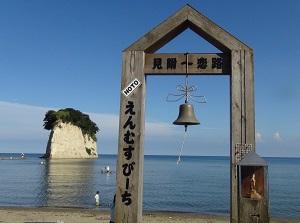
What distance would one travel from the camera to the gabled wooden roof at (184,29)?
6031mm

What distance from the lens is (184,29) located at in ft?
21.4

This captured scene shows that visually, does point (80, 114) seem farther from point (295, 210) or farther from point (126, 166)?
point (126, 166)

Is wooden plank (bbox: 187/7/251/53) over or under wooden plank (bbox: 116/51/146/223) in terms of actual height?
over

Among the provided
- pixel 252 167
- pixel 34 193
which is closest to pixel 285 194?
pixel 34 193

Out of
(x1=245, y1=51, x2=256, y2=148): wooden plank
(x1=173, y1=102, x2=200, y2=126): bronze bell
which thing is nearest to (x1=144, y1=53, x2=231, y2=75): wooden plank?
(x1=245, y1=51, x2=256, y2=148): wooden plank

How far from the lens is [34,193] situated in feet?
104

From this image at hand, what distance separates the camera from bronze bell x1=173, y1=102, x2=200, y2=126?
6527 millimetres

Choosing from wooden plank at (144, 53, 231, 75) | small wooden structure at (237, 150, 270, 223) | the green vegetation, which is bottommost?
small wooden structure at (237, 150, 270, 223)

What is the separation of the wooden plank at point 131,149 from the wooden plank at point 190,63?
0.76 feet

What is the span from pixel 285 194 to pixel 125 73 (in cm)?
3308

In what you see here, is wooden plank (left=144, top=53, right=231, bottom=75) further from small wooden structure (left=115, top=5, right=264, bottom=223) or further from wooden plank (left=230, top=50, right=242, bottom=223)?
wooden plank (left=230, top=50, right=242, bottom=223)

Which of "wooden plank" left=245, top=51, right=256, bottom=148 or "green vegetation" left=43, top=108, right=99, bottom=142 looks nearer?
"wooden plank" left=245, top=51, right=256, bottom=148

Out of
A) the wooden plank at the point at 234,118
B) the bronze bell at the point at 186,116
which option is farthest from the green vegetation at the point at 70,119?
the wooden plank at the point at 234,118

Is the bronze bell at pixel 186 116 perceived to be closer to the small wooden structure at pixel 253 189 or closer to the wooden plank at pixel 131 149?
the wooden plank at pixel 131 149
